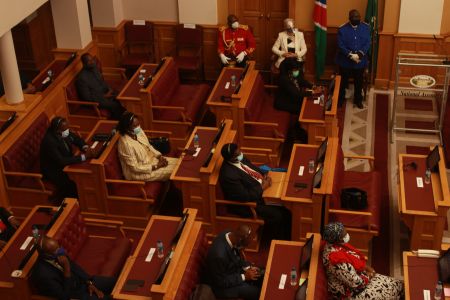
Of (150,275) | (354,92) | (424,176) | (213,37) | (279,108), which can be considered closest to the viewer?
(150,275)

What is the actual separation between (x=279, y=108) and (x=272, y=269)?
165 inches

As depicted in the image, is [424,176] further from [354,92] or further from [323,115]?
[354,92]

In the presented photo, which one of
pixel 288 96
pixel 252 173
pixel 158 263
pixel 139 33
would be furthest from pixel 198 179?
pixel 139 33

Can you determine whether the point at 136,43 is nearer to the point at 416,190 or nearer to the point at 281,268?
the point at 416,190

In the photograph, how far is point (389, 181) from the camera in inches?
392


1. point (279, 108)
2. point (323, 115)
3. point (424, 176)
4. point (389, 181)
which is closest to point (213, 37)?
point (279, 108)

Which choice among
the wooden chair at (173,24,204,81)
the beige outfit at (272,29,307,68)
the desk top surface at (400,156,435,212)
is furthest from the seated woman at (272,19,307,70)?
the desk top surface at (400,156,435,212)

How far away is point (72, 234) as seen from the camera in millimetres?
7906

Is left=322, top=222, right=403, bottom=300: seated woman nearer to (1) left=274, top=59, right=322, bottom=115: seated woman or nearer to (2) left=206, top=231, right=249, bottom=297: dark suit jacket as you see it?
(2) left=206, top=231, right=249, bottom=297: dark suit jacket

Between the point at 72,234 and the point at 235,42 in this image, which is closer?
the point at 72,234

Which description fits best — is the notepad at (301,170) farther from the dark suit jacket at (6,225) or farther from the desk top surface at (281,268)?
the dark suit jacket at (6,225)

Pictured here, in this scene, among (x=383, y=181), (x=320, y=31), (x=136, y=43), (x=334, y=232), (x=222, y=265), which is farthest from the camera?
(x=136, y=43)

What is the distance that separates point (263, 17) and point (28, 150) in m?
5.22

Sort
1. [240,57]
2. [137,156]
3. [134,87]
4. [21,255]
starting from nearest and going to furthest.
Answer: [21,255] → [137,156] → [134,87] → [240,57]
